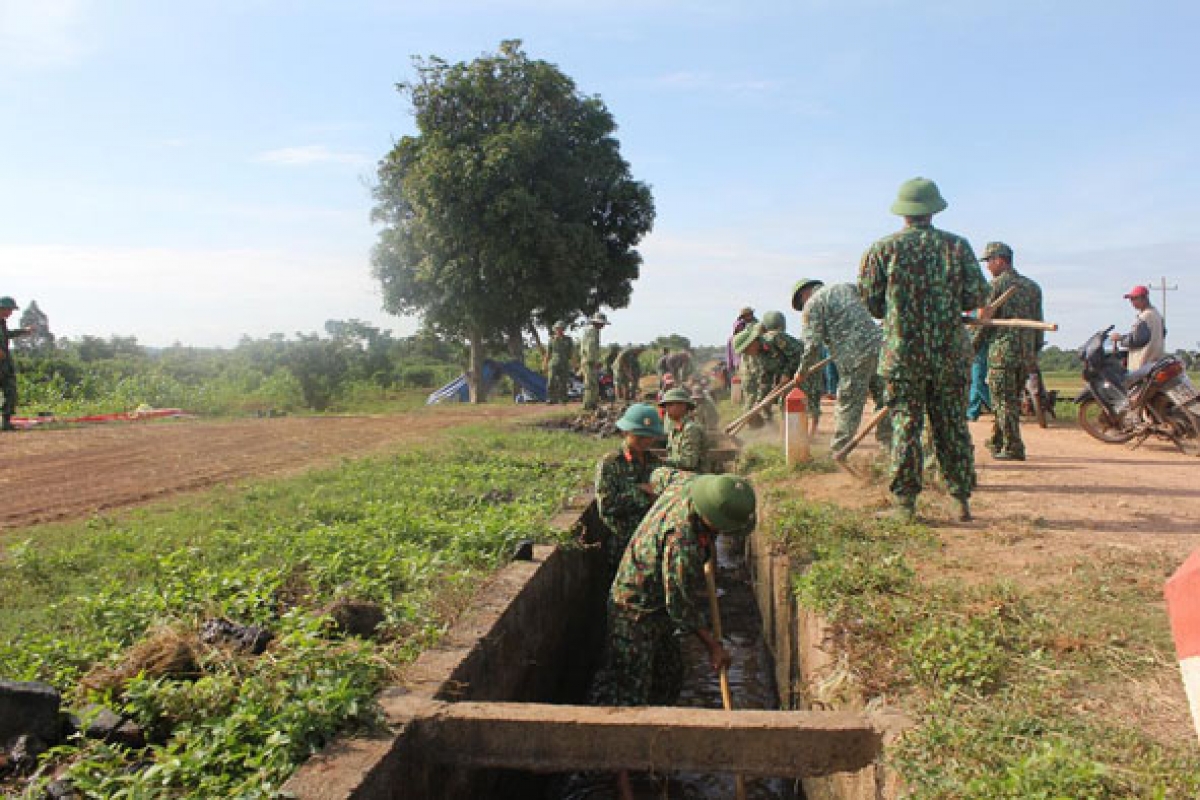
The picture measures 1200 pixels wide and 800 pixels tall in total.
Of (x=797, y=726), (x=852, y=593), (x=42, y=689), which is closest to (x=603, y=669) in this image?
(x=852, y=593)

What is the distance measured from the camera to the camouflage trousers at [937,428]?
509cm

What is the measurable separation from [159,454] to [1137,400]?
35.7 ft

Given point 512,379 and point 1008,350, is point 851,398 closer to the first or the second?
point 1008,350

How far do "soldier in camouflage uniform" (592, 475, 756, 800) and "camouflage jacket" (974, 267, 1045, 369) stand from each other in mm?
5056

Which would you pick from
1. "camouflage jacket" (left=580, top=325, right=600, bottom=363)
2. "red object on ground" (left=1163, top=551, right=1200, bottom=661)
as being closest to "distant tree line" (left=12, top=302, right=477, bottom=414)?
"camouflage jacket" (left=580, top=325, right=600, bottom=363)

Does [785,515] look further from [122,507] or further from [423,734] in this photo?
[122,507]

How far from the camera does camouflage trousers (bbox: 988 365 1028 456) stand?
7590 millimetres

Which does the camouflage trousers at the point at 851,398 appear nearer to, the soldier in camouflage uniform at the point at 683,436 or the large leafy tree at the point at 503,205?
the soldier in camouflage uniform at the point at 683,436

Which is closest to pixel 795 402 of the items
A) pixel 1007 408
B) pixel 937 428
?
pixel 1007 408

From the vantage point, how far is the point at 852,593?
12.8 ft

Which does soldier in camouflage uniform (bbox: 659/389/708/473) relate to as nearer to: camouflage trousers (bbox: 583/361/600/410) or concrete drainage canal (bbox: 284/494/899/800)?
concrete drainage canal (bbox: 284/494/899/800)

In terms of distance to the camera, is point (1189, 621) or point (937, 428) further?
point (937, 428)

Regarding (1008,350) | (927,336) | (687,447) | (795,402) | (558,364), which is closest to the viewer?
(927,336)

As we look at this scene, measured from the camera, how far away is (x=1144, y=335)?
884 cm
